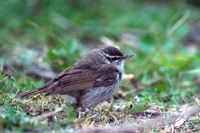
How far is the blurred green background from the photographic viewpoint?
346 inches

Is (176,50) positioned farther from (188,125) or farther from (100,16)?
(188,125)

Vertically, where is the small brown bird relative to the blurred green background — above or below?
below

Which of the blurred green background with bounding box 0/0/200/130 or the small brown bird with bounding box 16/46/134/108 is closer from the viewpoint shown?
the small brown bird with bounding box 16/46/134/108

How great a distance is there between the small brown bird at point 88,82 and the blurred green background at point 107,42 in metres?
0.55

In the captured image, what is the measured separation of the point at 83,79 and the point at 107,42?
13.4 feet

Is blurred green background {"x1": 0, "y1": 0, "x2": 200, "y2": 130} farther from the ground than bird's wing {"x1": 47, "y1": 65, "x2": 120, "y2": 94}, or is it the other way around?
blurred green background {"x1": 0, "y1": 0, "x2": 200, "y2": 130}

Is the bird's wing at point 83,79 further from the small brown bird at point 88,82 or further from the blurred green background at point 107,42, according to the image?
the blurred green background at point 107,42

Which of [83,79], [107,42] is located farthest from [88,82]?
[107,42]

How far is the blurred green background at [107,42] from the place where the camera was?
8789 millimetres

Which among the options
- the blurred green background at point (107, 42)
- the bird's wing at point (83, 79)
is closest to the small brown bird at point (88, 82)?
the bird's wing at point (83, 79)

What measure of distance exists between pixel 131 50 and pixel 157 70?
134cm

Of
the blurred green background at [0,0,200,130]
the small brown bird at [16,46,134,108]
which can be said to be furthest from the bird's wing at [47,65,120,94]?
the blurred green background at [0,0,200,130]

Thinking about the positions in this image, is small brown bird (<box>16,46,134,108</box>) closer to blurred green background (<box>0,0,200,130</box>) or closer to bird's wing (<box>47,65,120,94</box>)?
bird's wing (<box>47,65,120,94</box>)

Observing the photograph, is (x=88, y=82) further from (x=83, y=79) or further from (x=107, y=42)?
(x=107, y=42)
